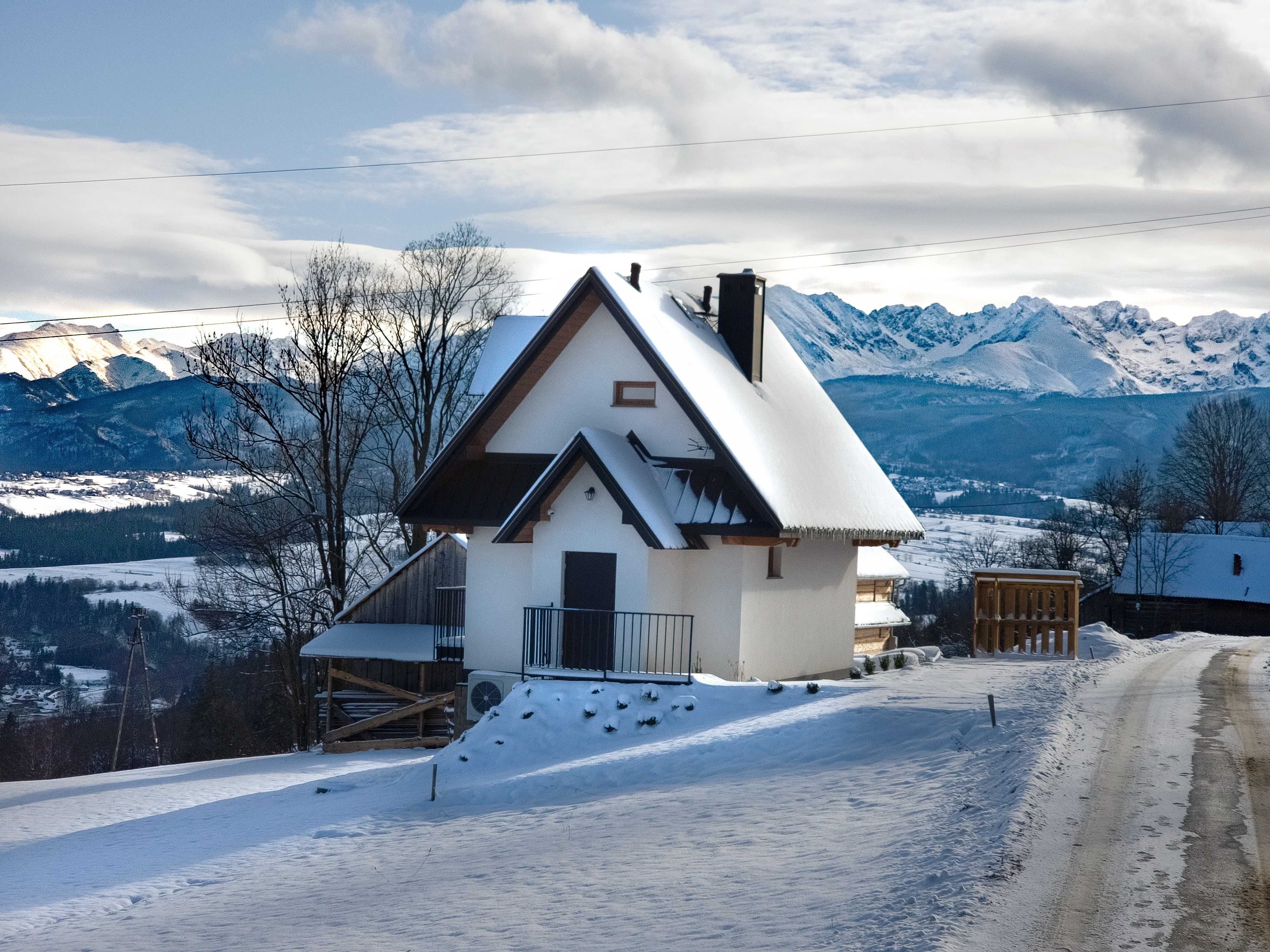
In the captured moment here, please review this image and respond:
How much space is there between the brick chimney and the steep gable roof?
30 centimetres

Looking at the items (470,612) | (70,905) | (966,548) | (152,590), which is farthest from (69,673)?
(70,905)

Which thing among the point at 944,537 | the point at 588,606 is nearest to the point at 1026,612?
the point at 588,606

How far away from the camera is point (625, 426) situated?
23672 mm

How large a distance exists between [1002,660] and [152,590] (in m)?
171

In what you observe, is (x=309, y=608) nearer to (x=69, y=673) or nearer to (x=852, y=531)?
(x=852, y=531)

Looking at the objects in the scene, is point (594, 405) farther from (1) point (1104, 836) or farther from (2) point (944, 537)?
(2) point (944, 537)

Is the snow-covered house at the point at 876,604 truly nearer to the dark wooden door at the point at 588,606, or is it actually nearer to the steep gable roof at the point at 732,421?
the steep gable roof at the point at 732,421

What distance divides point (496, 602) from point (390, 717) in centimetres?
568

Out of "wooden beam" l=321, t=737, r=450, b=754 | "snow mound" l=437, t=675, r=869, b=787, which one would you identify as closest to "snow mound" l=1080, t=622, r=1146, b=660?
"snow mound" l=437, t=675, r=869, b=787

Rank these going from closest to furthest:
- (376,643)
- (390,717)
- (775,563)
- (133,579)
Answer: (775,563) → (390,717) → (376,643) → (133,579)

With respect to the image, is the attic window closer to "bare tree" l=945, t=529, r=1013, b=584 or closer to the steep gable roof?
the steep gable roof

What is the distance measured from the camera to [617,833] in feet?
42.5

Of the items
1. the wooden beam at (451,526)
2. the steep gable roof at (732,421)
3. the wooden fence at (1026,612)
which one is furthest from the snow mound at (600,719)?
the wooden fence at (1026,612)

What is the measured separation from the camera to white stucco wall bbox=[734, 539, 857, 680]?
909 inches
